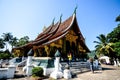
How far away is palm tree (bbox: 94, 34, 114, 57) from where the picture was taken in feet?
117

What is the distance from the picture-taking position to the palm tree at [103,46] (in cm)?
3554

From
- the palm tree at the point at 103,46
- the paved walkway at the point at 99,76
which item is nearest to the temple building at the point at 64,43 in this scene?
the paved walkway at the point at 99,76

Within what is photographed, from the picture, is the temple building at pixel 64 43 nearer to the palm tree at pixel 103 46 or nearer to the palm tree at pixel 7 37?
the palm tree at pixel 103 46

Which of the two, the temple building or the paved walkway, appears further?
the temple building

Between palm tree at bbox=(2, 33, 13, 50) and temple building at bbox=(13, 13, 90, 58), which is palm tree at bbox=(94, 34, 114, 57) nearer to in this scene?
temple building at bbox=(13, 13, 90, 58)

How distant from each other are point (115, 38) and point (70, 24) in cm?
1598

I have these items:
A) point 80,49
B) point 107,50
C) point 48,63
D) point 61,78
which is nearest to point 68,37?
point 80,49

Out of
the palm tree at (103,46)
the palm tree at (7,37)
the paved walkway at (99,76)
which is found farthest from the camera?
the palm tree at (7,37)

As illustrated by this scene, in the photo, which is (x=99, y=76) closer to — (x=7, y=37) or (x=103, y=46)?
(x=103, y=46)

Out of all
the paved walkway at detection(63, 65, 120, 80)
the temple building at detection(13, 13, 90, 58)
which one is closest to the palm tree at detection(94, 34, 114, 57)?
the temple building at detection(13, 13, 90, 58)

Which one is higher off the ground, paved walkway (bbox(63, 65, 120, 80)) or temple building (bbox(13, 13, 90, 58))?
temple building (bbox(13, 13, 90, 58))

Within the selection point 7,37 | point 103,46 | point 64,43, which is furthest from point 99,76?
point 7,37

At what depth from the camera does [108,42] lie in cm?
3747

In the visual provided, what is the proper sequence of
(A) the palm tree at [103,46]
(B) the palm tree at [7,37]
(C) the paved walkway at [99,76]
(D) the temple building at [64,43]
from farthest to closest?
(B) the palm tree at [7,37] < (A) the palm tree at [103,46] < (D) the temple building at [64,43] < (C) the paved walkway at [99,76]
